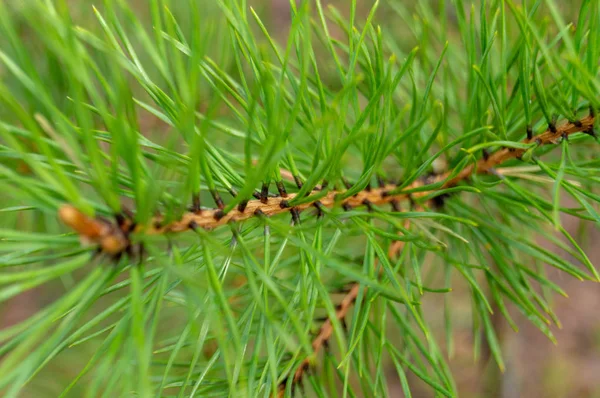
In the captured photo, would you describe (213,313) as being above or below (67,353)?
above

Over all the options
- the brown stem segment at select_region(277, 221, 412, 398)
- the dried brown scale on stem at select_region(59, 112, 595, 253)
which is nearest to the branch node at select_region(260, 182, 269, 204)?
the dried brown scale on stem at select_region(59, 112, 595, 253)

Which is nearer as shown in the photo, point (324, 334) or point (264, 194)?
point (264, 194)

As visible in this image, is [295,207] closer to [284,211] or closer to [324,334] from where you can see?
[284,211]

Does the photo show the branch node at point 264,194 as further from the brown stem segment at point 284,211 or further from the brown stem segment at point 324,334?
the brown stem segment at point 324,334


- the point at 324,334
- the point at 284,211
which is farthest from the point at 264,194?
the point at 324,334

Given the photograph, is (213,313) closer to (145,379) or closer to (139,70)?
(145,379)

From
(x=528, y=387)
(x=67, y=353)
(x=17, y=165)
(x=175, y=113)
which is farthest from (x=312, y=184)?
(x=528, y=387)

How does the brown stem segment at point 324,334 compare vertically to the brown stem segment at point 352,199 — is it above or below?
below

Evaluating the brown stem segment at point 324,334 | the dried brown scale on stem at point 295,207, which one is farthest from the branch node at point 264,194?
the brown stem segment at point 324,334
